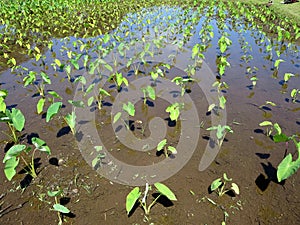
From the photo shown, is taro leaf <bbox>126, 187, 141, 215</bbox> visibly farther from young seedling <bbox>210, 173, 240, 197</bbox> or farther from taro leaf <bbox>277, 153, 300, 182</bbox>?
taro leaf <bbox>277, 153, 300, 182</bbox>

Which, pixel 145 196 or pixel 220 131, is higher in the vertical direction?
pixel 220 131

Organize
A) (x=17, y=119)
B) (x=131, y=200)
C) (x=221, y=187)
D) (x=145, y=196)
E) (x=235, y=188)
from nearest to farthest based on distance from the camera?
(x=131, y=200), (x=145, y=196), (x=235, y=188), (x=221, y=187), (x=17, y=119)

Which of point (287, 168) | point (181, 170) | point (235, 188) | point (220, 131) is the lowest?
point (181, 170)

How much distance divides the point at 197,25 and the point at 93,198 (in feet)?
28.5

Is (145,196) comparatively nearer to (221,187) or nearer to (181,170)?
(181,170)

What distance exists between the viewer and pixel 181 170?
2.80 meters

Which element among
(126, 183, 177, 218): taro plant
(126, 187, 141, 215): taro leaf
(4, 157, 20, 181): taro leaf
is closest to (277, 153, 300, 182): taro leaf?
(126, 183, 177, 218): taro plant

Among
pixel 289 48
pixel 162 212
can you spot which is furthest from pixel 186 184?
pixel 289 48

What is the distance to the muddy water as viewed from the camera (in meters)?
2.30

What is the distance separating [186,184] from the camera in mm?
2629

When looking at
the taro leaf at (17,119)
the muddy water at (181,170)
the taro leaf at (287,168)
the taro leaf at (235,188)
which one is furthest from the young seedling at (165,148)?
the taro leaf at (17,119)

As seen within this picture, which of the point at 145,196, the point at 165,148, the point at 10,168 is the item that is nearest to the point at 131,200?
the point at 145,196

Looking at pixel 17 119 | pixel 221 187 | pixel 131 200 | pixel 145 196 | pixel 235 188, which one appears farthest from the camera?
pixel 17 119

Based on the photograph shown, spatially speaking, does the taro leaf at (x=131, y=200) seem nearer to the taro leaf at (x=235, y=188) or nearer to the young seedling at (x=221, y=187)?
the young seedling at (x=221, y=187)
